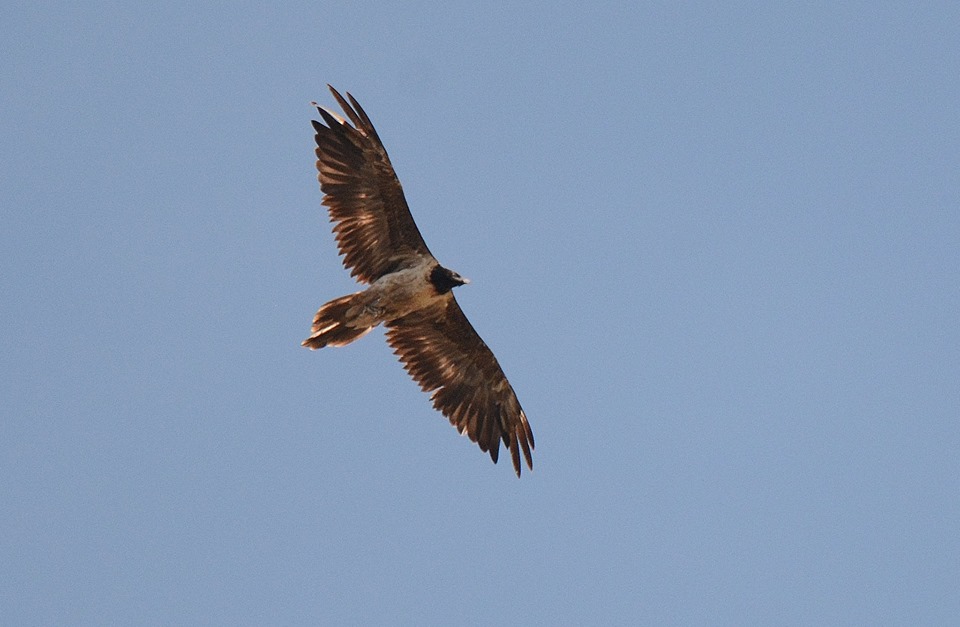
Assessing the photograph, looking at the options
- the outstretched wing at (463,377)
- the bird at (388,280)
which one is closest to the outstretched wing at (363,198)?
the bird at (388,280)

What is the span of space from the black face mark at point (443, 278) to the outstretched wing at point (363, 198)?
10.8 inches

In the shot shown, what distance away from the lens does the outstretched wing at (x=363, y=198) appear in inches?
629

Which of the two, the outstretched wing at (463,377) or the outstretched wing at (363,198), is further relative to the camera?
the outstretched wing at (463,377)

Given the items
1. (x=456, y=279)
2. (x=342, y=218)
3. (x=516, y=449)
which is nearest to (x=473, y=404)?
(x=516, y=449)

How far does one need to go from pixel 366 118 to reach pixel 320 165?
768 mm

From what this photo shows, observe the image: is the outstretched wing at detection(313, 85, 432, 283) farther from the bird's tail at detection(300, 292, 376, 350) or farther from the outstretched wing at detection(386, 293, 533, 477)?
the outstretched wing at detection(386, 293, 533, 477)

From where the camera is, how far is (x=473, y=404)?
57.6 ft

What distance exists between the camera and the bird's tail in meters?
15.9

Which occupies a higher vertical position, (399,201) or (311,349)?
(399,201)

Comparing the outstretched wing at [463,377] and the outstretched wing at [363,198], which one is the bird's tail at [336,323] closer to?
the outstretched wing at [363,198]

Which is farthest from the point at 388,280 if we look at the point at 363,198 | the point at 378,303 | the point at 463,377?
the point at 463,377

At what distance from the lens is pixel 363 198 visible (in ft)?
53.1

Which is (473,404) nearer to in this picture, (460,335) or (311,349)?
(460,335)

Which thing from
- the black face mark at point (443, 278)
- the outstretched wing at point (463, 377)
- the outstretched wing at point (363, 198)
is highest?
the outstretched wing at point (363, 198)
